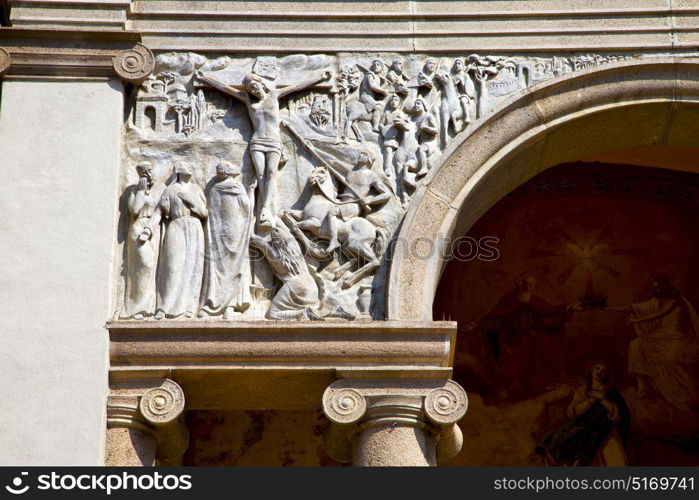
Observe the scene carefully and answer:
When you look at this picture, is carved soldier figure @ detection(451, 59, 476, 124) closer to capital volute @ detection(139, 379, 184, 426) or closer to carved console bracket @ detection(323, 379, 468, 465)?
carved console bracket @ detection(323, 379, 468, 465)

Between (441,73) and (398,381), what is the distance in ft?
7.83

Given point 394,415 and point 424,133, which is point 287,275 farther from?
point 424,133

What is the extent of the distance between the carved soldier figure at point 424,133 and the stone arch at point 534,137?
0.34ft

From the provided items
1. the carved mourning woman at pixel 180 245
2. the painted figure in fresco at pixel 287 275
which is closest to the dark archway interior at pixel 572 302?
the painted figure in fresco at pixel 287 275

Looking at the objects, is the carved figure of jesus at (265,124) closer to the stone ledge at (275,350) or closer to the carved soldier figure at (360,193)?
the carved soldier figure at (360,193)

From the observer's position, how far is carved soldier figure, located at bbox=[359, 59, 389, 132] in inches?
387

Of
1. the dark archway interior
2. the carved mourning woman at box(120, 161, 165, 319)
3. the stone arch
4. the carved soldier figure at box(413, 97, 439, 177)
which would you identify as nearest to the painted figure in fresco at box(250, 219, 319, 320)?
the stone arch

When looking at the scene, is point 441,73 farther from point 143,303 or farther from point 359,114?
point 143,303

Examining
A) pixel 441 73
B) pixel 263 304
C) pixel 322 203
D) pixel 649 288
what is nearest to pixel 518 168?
pixel 441 73

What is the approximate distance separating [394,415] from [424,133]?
212 centimetres

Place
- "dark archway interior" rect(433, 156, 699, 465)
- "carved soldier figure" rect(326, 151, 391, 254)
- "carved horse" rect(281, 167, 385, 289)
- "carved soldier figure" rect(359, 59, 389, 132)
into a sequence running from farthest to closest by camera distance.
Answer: "dark archway interior" rect(433, 156, 699, 465) → "carved soldier figure" rect(359, 59, 389, 132) → "carved soldier figure" rect(326, 151, 391, 254) → "carved horse" rect(281, 167, 385, 289)

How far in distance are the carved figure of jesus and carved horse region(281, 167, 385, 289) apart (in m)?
0.17

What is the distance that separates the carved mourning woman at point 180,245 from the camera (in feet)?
30.1

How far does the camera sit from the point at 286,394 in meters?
9.24
